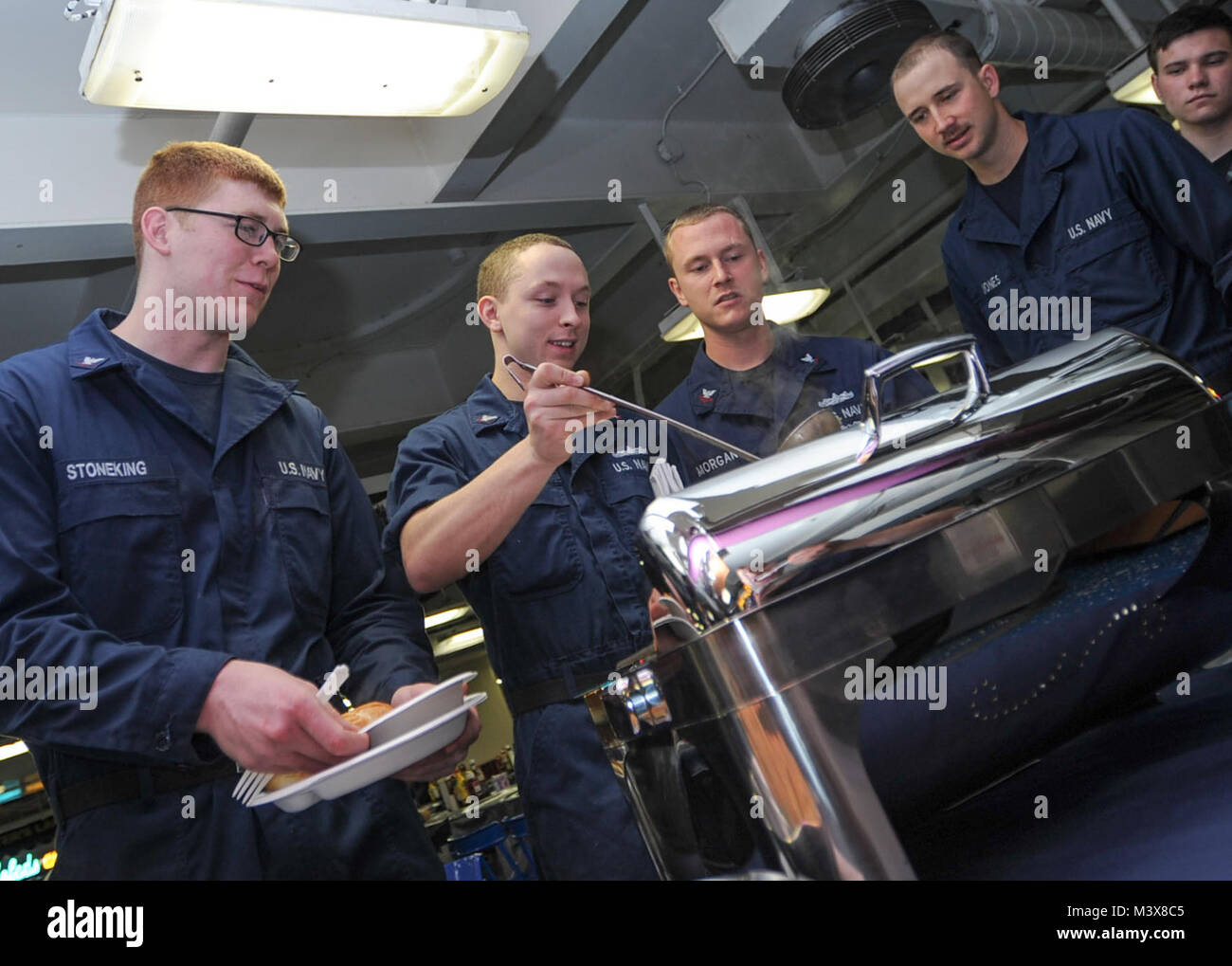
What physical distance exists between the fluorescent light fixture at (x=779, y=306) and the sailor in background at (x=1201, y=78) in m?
1.93

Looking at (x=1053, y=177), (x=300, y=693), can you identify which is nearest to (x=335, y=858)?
(x=300, y=693)

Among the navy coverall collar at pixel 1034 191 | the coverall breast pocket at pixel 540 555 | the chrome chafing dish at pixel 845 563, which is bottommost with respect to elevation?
the chrome chafing dish at pixel 845 563

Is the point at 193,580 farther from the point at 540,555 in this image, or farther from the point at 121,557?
the point at 540,555

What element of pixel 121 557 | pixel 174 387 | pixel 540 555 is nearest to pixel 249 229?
pixel 174 387

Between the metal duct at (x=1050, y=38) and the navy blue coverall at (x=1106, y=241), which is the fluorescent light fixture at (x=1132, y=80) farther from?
the navy blue coverall at (x=1106, y=241)

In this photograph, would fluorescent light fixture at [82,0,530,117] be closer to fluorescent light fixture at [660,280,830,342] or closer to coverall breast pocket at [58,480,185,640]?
coverall breast pocket at [58,480,185,640]

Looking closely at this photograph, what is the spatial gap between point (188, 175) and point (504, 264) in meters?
0.51

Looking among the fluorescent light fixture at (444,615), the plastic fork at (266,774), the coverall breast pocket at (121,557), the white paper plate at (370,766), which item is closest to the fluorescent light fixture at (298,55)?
the coverall breast pocket at (121,557)

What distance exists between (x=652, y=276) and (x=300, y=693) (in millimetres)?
5505

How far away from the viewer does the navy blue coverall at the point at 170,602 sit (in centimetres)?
94

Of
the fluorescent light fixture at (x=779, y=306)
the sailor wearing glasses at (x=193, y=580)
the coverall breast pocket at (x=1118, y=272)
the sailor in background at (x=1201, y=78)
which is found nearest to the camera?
the sailor wearing glasses at (x=193, y=580)

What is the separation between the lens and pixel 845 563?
579 mm

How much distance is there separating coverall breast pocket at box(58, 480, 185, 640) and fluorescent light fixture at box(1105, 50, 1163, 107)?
13.7 feet
